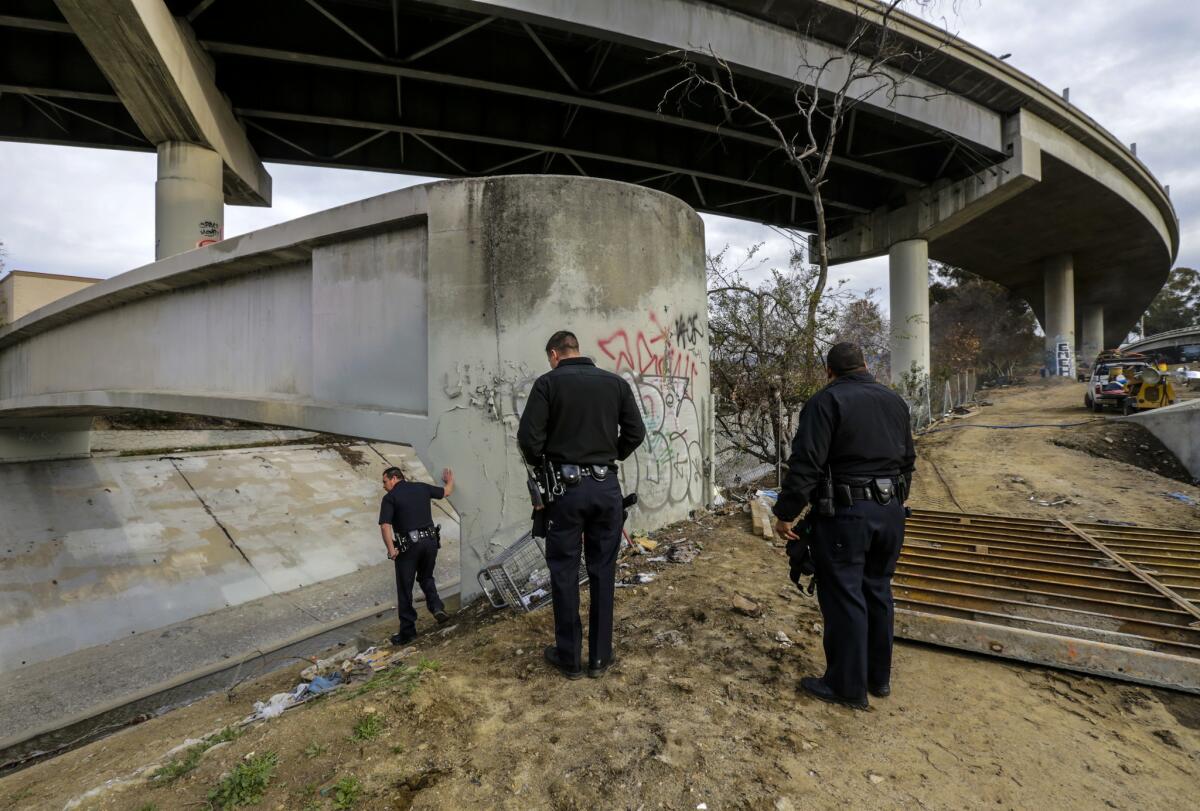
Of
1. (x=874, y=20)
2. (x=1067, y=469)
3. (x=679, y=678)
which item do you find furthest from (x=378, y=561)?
(x=874, y=20)

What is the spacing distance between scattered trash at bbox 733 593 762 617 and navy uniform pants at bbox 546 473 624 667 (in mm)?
1177

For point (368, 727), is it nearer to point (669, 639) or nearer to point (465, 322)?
point (669, 639)

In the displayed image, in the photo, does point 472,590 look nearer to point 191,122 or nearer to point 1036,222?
point 191,122

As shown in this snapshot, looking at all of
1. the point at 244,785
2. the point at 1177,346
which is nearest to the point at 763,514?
the point at 244,785

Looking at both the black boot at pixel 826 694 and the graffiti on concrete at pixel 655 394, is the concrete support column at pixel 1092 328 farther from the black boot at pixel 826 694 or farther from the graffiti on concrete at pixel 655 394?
the black boot at pixel 826 694

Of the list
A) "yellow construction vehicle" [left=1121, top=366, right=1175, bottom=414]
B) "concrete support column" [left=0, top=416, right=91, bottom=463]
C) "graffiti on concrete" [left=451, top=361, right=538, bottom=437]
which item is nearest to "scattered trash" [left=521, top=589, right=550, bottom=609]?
"graffiti on concrete" [left=451, top=361, right=538, bottom=437]

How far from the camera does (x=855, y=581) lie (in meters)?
2.83

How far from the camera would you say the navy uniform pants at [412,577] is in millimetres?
5457

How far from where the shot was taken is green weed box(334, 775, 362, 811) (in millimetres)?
2275

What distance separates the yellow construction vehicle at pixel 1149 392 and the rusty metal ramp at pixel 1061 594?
7.80 m

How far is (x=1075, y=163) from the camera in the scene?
16.2 meters

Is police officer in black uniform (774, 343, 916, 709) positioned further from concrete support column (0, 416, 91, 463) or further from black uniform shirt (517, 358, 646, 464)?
concrete support column (0, 416, 91, 463)

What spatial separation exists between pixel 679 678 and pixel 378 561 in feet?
34.3

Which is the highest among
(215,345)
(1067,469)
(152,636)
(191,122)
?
(191,122)
